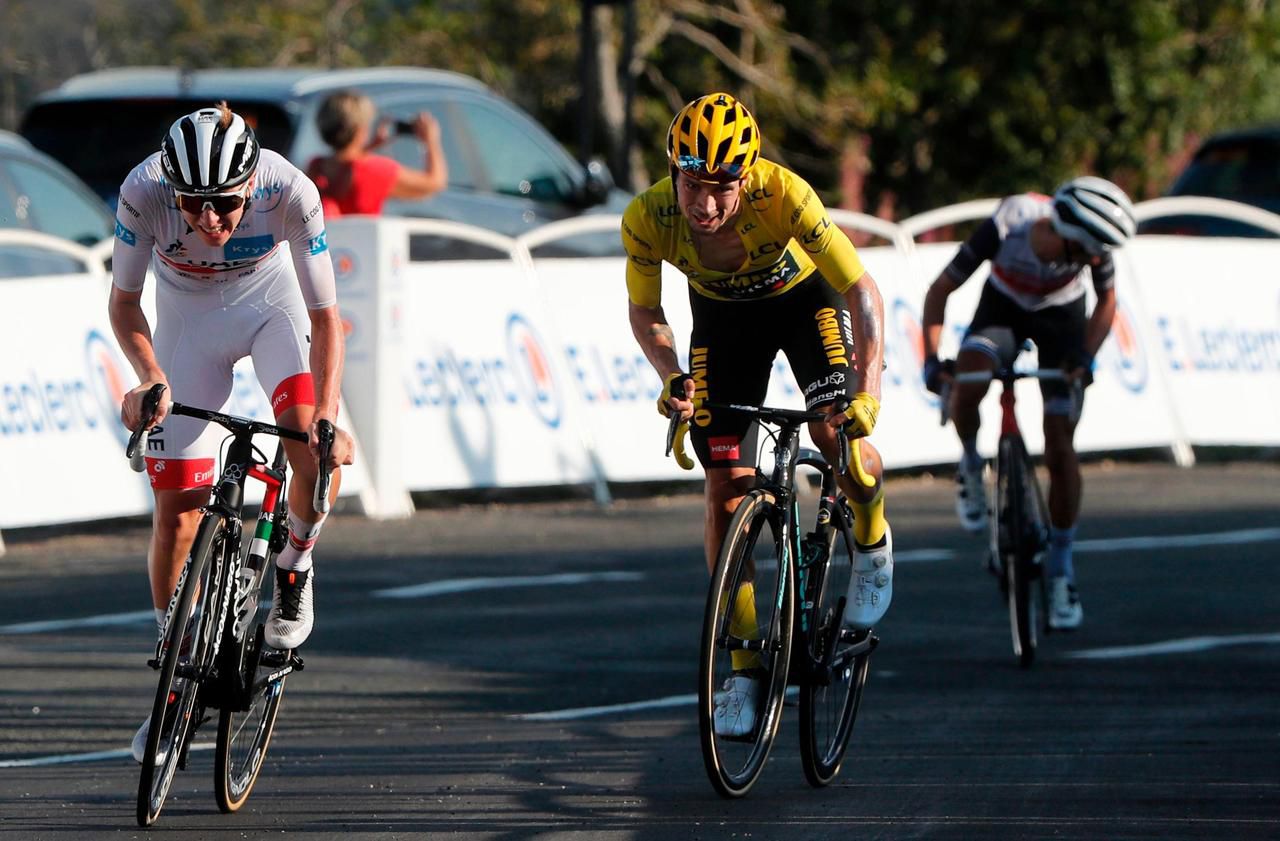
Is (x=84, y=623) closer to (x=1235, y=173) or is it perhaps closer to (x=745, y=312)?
(x=745, y=312)

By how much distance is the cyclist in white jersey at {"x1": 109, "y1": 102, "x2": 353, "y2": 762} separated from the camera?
6672 mm

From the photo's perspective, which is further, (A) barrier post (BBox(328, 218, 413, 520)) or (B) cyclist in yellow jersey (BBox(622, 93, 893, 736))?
(A) barrier post (BBox(328, 218, 413, 520))

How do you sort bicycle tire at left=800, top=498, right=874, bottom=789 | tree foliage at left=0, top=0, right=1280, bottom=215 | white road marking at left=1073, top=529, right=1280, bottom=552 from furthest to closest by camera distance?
tree foliage at left=0, top=0, right=1280, bottom=215 → white road marking at left=1073, top=529, right=1280, bottom=552 → bicycle tire at left=800, top=498, right=874, bottom=789

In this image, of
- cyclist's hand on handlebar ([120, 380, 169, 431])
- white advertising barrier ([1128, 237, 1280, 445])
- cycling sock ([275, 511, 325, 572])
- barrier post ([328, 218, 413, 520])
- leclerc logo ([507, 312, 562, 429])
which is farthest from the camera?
white advertising barrier ([1128, 237, 1280, 445])

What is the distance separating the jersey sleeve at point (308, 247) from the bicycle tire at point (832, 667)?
170cm

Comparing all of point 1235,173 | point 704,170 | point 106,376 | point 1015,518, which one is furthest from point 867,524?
point 1235,173

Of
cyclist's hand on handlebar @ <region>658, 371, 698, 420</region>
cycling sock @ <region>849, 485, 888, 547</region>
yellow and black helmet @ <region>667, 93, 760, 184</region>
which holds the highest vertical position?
yellow and black helmet @ <region>667, 93, 760, 184</region>

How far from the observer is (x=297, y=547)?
693 cm

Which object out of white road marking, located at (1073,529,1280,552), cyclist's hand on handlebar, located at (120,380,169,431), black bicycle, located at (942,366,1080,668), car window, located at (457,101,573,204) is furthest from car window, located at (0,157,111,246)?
cyclist's hand on handlebar, located at (120,380,169,431)

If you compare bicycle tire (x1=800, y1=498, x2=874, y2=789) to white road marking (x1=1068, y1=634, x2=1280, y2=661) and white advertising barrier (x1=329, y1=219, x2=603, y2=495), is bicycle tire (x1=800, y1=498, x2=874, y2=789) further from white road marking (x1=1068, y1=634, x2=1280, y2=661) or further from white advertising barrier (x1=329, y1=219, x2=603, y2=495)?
white advertising barrier (x1=329, y1=219, x2=603, y2=495)

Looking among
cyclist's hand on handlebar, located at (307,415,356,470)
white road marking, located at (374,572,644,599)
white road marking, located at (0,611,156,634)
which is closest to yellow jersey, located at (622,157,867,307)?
cyclist's hand on handlebar, located at (307,415,356,470)

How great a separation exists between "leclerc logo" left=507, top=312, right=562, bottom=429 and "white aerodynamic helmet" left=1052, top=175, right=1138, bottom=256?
4.84m

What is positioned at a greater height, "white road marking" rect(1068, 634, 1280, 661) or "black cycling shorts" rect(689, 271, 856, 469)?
"black cycling shorts" rect(689, 271, 856, 469)

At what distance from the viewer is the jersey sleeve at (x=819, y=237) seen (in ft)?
23.2
